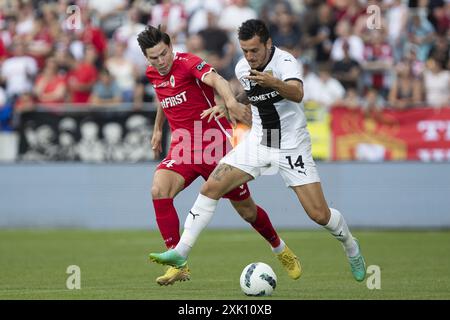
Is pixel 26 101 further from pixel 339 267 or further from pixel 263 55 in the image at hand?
pixel 263 55

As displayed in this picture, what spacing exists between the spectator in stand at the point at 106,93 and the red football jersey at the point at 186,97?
9.06 metres

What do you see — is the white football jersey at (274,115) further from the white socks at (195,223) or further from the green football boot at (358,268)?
the green football boot at (358,268)

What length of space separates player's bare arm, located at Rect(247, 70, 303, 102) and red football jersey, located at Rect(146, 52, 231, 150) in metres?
1.37

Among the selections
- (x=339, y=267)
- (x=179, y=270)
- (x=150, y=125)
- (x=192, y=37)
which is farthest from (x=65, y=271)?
(x=192, y=37)

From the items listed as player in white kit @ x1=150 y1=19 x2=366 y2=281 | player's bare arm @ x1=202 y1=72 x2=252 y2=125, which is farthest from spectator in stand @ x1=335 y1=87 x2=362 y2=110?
player's bare arm @ x1=202 y1=72 x2=252 y2=125

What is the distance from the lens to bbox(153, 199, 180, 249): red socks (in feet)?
34.2

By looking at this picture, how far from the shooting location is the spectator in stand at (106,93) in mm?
19844

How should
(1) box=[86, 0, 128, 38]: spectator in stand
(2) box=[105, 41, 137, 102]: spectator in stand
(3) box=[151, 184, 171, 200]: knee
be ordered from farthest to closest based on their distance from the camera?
1. (1) box=[86, 0, 128, 38]: spectator in stand
2. (2) box=[105, 41, 137, 102]: spectator in stand
3. (3) box=[151, 184, 171, 200]: knee

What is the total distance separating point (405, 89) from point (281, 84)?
32.6 ft

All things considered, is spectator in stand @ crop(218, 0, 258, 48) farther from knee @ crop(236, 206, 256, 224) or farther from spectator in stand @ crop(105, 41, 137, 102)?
knee @ crop(236, 206, 256, 224)

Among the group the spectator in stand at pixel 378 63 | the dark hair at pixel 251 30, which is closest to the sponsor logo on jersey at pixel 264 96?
the dark hair at pixel 251 30

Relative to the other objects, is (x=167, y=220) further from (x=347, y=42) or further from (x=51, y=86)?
(x=51, y=86)

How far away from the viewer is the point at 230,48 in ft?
65.7

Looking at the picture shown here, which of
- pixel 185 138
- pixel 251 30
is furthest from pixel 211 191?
pixel 251 30
